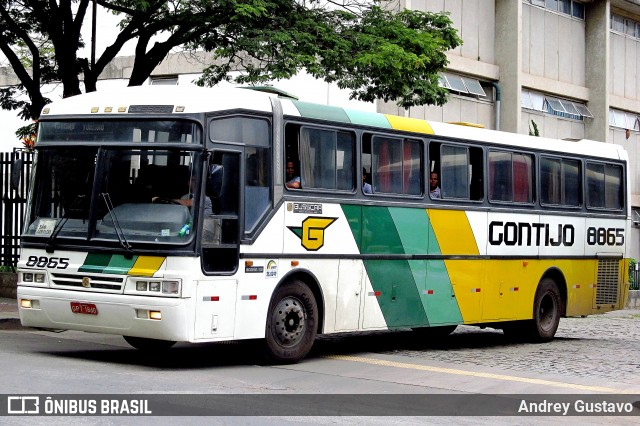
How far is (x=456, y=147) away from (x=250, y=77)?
12.8ft

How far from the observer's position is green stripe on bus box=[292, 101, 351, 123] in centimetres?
1447

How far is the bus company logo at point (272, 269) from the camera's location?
13.6m

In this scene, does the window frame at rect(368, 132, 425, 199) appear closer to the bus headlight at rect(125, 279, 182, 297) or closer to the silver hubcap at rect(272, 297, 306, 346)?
the silver hubcap at rect(272, 297, 306, 346)

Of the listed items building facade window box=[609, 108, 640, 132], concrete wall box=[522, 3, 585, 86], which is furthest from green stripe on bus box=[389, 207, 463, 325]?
building facade window box=[609, 108, 640, 132]

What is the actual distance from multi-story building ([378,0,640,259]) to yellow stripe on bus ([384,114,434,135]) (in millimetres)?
10836

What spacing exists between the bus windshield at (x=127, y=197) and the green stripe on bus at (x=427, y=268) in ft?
13.0

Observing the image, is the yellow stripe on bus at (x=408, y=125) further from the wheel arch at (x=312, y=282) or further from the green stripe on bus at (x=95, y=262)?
the green stripe on bus at (x=95, y=262)

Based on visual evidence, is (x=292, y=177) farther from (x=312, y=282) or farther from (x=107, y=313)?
(x=107, y=313)

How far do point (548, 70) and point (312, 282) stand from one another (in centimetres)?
2514

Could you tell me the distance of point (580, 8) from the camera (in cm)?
4009

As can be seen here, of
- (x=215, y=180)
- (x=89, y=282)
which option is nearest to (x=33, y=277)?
(x=89, y=282)

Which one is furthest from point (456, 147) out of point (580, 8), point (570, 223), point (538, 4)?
point (580, 8)

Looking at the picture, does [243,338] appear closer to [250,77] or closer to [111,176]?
[111,176]

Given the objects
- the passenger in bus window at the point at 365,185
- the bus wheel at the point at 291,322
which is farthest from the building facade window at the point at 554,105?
the bus wheel at the point at 291,322
